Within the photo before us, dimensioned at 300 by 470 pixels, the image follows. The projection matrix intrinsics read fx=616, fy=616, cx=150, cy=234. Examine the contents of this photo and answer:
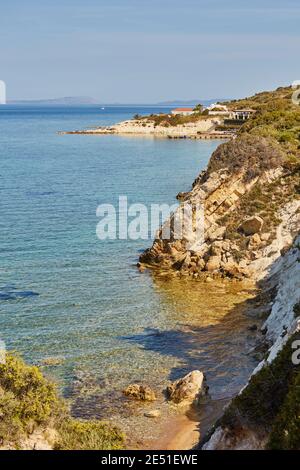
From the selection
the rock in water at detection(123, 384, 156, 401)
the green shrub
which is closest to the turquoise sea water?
the rock in water at detection(123, 384, 156, 401)

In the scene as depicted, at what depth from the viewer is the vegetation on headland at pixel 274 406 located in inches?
523

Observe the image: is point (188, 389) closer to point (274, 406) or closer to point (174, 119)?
point (274, 406)

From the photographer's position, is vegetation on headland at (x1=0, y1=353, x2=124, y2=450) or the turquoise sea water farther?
the turquoise sea water

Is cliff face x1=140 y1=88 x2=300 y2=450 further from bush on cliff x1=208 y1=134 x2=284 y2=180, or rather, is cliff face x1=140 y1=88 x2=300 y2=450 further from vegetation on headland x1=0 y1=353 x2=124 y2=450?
vegetation on headland x1=0 y1=353 x2=124 y2=450

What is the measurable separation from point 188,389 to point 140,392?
1.71 metres

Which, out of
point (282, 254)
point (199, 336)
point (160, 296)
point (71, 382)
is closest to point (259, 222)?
point (282, 254)

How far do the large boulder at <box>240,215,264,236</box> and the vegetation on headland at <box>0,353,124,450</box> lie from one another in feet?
74.9

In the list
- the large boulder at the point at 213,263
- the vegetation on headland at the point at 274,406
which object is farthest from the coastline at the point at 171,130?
the vegetation on headland at the point at 274,406

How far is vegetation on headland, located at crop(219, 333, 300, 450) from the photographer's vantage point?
1330 centimetres

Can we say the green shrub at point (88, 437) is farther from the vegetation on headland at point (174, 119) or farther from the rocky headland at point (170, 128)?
the vegetation on headland at point (174, 119)

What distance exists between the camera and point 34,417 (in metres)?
16.5

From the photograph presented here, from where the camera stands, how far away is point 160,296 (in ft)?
108

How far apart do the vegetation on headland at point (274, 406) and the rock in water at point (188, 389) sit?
516 centimetres
